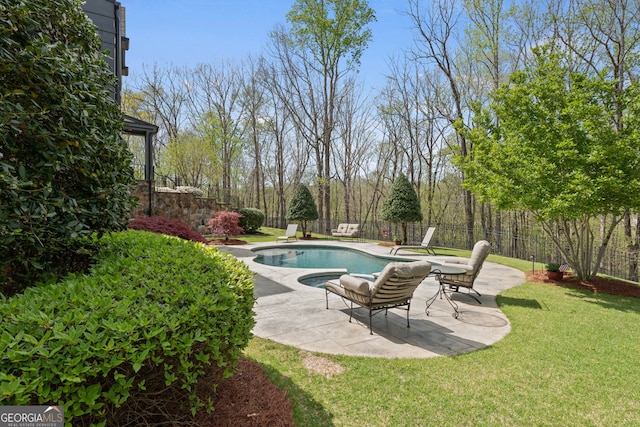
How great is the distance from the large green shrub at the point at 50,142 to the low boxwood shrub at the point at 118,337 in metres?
0.33

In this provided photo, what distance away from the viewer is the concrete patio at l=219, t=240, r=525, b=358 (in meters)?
3.95

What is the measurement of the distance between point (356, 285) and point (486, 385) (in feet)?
6.40

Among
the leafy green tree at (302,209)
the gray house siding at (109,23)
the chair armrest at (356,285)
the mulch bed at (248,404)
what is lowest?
the mulch bed at (248,404)

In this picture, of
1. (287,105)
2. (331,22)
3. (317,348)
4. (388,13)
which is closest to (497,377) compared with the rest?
(317,348)

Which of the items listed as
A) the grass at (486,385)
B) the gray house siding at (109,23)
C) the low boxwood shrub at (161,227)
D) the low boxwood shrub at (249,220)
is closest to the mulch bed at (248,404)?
the grass at (486,385)

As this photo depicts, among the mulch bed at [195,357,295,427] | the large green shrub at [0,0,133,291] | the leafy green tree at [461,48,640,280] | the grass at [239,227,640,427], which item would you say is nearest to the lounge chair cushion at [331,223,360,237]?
the leafy green tree at [461,48,640,280]

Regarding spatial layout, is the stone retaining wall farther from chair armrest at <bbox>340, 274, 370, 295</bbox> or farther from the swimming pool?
chair armrest at <bbox>340, 274, 370, 295</bbox>

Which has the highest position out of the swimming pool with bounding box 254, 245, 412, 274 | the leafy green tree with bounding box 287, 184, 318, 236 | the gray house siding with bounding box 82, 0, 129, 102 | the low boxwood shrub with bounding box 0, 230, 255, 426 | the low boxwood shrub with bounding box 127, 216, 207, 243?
the gray house siding with bounding box 82, 0, 129, 102

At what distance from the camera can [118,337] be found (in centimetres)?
146

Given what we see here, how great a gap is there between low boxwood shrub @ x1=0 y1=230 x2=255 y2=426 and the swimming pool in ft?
27.5

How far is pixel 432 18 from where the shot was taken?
16391 millimetres

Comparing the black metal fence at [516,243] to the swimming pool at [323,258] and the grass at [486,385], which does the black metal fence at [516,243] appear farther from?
the grass at [486,385]

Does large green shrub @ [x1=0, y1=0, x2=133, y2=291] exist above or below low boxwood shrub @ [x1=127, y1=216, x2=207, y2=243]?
above

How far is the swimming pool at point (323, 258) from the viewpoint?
436 inches
